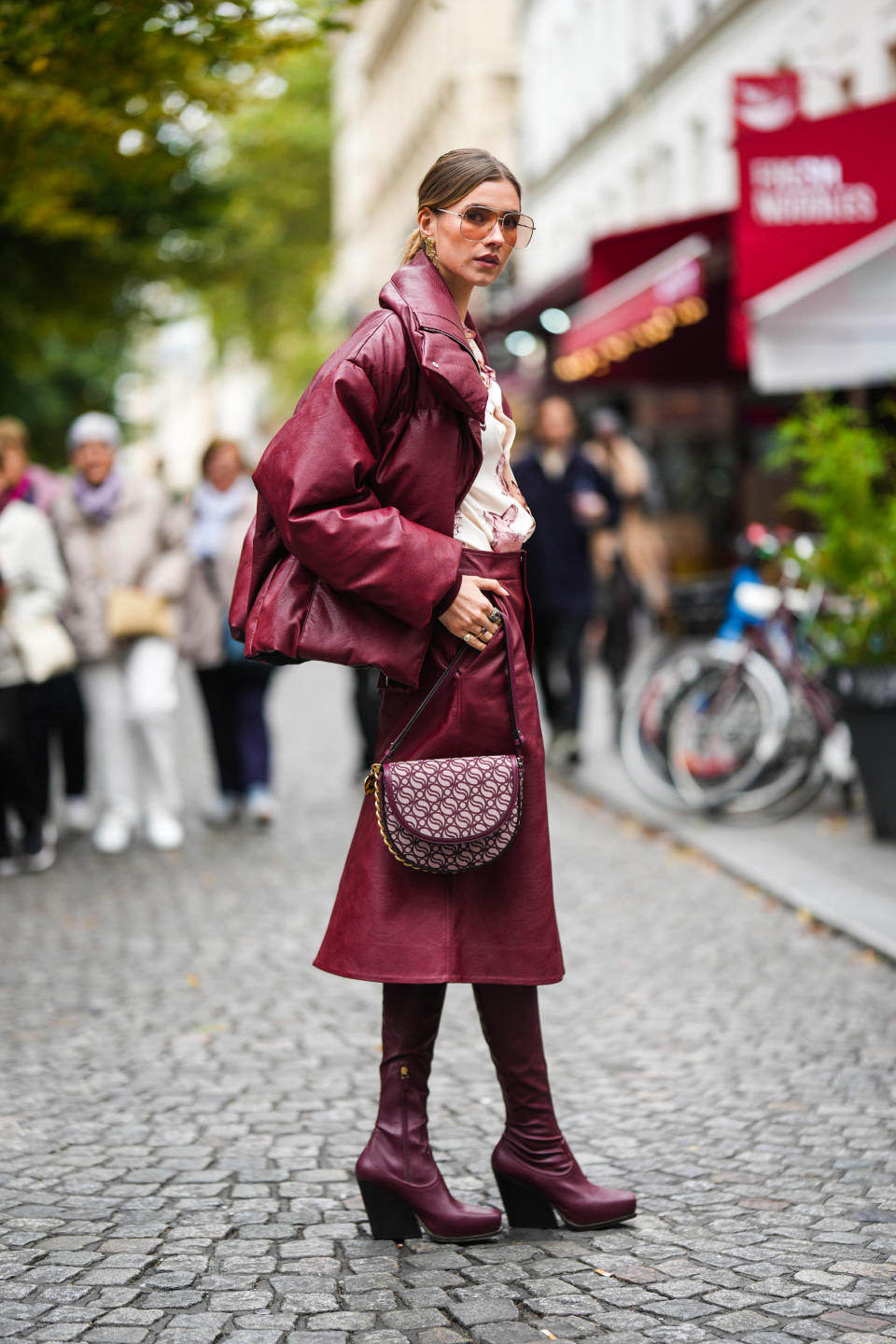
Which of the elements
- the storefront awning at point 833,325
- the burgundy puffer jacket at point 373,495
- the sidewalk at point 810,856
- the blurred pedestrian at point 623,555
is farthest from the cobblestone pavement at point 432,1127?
the storefront awning at point 833,325

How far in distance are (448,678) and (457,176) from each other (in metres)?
0.95

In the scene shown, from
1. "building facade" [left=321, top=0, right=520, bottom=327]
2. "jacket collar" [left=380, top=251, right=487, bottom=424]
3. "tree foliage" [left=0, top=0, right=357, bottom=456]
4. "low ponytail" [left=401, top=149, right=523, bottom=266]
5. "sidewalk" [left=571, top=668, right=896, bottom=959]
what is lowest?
"sidewalk" [left=571, top=668, right=896, bottom=959]

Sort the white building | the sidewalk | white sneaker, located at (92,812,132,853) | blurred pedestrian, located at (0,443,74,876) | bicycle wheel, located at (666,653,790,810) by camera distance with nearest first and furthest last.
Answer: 1. the sidewalk
2. blurred pedestrian, located at (0,443,74,876)
3. bicycle wheel, located at (666,653,790,810)
4. white sneaker, located at (92,812,132,853)
5. the white building

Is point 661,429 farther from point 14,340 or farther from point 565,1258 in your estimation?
point 565,1258

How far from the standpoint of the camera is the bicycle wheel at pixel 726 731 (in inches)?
331

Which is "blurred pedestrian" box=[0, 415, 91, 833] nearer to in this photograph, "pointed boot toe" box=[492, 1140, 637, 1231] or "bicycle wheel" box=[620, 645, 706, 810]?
"bicycle wheel" box=[620, 645, 706, 810]

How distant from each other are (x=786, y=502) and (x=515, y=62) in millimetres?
35050

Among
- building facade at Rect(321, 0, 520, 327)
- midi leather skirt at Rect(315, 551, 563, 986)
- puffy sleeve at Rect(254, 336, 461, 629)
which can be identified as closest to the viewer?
puffy sleeve at Rect(254, 336, 461, 629)

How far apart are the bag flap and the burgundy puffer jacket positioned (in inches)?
6.9

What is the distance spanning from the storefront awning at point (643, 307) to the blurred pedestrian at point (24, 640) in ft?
22.7

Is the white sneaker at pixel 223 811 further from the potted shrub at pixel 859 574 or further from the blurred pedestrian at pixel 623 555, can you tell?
the potted shrub at pixel 859 574

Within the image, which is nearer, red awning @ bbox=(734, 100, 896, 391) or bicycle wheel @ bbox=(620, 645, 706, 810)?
bicycle wheel @ bbox=(620, 645, 706, 810)

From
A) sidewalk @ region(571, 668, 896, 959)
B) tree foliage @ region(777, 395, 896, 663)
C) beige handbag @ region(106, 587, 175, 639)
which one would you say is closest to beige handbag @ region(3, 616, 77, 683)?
beige handbag @ region(106, 587, 175, 639)

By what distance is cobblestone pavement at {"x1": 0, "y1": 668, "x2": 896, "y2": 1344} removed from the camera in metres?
3.33
